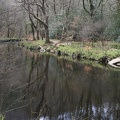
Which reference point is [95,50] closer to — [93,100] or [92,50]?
[92,50]

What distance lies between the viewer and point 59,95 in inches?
383

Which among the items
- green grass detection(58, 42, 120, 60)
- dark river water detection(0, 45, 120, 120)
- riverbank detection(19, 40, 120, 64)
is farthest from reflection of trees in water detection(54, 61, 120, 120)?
green grass detection(58, 42, 120, 60)

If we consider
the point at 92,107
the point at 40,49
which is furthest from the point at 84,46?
the point at 92,107

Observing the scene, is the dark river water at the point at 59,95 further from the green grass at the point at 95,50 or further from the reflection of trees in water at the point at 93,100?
the green grass at the point at 95,50

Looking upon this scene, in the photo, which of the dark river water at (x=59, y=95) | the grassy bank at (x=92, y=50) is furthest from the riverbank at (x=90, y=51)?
the dark river water at (x=59, y=95)

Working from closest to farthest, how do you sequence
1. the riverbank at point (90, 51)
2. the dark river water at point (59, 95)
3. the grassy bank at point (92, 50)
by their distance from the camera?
the dark river water at point (59, 95) < the riverbank at point (90, 51) < the grassy bank at point (92, 50)

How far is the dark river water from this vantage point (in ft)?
25.2

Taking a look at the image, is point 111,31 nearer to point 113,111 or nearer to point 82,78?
point 82,78

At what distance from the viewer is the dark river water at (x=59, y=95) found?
768cm

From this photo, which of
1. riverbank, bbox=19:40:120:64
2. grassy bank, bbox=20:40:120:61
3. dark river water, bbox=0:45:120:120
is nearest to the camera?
dark river water, bbox=0:45:120:120

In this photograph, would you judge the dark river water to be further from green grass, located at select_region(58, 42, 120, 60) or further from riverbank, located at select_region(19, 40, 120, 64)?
green grass, located at select_region(58, 42, 120, 60)

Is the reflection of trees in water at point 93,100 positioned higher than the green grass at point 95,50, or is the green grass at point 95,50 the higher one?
the green grass at point 95,50

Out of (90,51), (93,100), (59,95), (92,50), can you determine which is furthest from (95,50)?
(93,100)

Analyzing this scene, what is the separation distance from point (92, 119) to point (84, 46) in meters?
15.5
